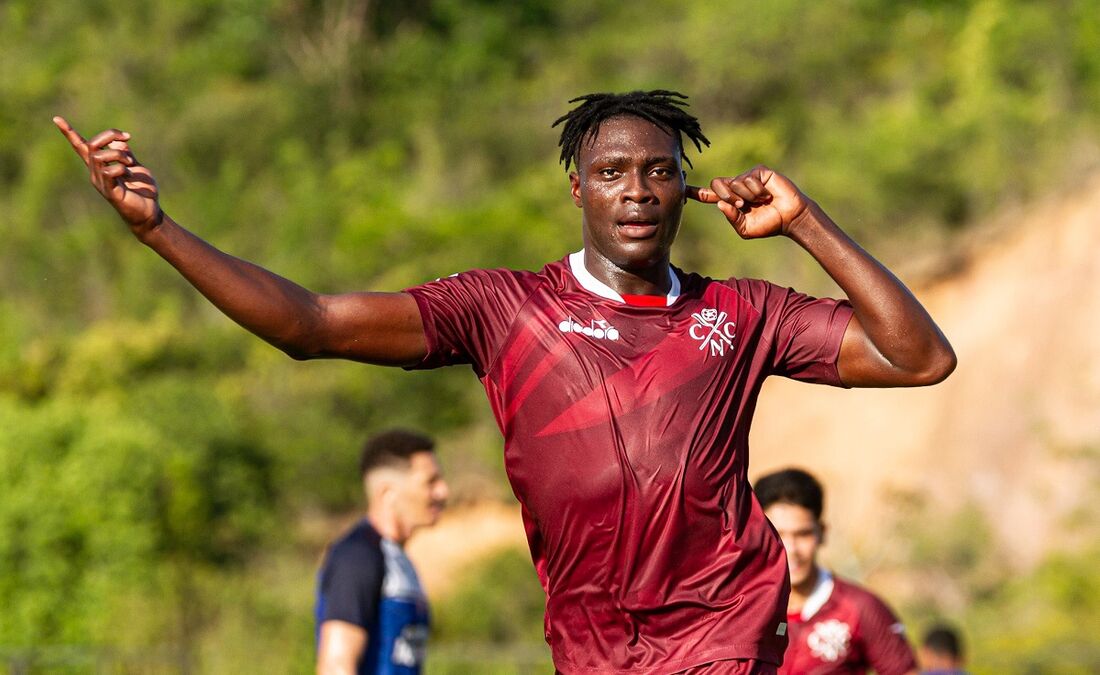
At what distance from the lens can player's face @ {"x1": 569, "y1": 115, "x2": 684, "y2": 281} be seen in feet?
14.1

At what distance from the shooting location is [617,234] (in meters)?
4.32

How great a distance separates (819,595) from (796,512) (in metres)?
0.46

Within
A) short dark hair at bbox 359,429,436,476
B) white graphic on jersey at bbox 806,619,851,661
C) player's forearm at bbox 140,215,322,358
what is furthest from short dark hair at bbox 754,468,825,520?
player's forearm at bbox 140,215,322,358

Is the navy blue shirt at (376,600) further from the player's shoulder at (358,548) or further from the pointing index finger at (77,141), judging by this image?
the pointing index finger at (77,141)

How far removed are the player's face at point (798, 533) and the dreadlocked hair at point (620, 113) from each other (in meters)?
2.54

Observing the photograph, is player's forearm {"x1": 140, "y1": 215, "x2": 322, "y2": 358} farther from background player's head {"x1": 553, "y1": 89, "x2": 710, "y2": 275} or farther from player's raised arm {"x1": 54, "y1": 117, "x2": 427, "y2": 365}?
background player's head {"x1": 553, "y1": 89, "x2": 710, "y2": 275}

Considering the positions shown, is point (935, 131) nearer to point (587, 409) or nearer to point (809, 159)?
point (809, 159)

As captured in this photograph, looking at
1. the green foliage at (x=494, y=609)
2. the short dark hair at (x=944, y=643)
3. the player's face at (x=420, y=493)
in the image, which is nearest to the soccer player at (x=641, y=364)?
the player's face at (x=420, y=493)

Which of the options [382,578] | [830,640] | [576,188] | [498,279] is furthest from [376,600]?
[576,188]

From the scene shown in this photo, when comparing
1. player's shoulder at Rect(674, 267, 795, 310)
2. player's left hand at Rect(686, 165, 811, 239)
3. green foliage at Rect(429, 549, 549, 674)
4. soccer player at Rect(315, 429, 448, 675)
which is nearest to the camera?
player's left hand at Rect(686, 165, 811, 239)

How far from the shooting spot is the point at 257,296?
3947mm

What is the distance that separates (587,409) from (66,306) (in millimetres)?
51390

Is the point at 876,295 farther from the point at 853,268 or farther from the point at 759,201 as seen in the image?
the point at 759,201

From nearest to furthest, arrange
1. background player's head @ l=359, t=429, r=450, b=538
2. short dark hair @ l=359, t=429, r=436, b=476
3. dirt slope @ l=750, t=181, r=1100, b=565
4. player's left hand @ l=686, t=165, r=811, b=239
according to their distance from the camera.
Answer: player's left hand @ l=686, t=165, r=811, b=239
background player's head @ l=359, t=429, r=450, b=538
short dark hair @ l=359, t=429, r=436, b=476
dirt slope @ l=750, t=181, r=1100, b=565
